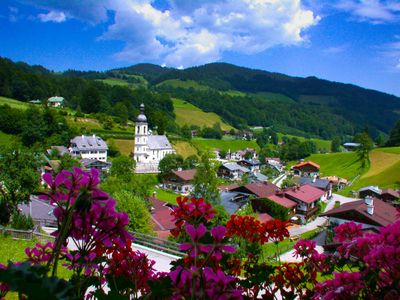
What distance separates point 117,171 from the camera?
6100 cm

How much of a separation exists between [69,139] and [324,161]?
238 feet

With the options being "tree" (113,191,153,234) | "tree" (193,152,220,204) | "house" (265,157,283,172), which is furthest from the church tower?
"tree" (113,191,153,234)

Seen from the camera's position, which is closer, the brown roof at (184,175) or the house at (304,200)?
the house at (304,200)

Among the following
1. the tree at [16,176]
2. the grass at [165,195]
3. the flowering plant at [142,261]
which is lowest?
the grass at [165,195]

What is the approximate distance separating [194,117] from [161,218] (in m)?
143

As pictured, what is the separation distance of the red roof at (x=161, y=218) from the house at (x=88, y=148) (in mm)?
43438

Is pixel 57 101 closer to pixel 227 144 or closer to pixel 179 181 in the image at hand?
pixel 227 144

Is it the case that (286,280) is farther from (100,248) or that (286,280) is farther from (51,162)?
(51,162)

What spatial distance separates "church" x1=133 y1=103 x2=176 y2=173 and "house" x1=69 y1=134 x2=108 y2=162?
844 cm

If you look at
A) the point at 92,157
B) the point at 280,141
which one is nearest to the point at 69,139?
the point at 92,157

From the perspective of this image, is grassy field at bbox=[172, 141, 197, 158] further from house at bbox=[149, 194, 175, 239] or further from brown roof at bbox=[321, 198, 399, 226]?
brown roof at bbox=[321, 198, 399, 226]

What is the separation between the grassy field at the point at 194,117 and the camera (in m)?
171

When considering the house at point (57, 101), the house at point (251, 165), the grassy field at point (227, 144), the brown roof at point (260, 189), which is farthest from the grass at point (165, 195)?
the house at point (57, 101)

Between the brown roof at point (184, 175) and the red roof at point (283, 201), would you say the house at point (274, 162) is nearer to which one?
the brown roof at point (184, 175)
